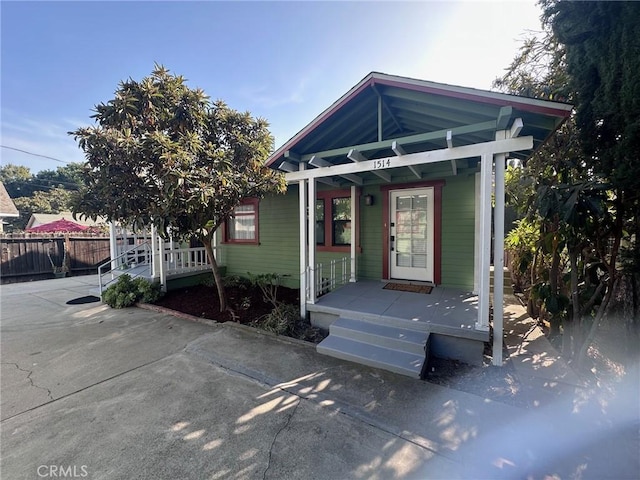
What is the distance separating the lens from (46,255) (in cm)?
1033

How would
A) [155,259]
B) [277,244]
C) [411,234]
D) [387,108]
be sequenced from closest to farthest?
[387,108] < [411,234] < [155,259] < [277,244]

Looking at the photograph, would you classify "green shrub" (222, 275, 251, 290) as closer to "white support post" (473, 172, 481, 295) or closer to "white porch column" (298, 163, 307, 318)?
"white porch column" (298, 163, 307, 318)

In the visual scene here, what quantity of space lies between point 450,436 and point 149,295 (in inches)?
264

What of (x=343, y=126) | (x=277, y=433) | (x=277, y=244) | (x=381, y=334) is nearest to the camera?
(x=277, y=433)

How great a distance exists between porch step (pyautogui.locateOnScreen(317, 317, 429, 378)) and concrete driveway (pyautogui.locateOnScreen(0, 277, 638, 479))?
14cm

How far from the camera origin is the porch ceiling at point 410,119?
3.05 meters

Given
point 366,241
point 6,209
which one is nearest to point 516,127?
point 366,241

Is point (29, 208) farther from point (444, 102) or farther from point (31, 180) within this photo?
point (444, 102)

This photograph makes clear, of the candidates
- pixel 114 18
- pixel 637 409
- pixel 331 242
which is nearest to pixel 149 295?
pixel 331 242

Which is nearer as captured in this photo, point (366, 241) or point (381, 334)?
point (381, 334)

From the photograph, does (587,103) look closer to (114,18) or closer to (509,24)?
(509,24)

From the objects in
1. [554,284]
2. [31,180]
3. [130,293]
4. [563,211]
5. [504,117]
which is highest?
[31,180]

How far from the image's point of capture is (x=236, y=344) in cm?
411

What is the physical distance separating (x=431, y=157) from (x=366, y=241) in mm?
2849
